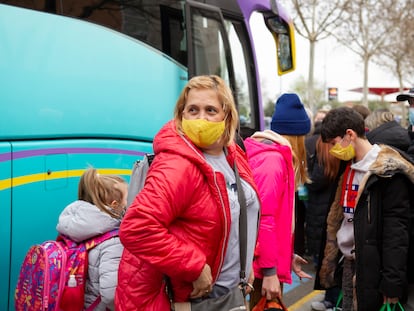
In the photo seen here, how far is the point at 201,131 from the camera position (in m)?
2.07

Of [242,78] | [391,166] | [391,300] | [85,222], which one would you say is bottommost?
[391,300]

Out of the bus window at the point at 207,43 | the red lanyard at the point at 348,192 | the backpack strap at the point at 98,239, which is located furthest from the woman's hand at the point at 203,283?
the bus window at the point at 207,43

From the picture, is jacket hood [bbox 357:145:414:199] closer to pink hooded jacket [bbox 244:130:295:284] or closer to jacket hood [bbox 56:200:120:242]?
pink hooded jacket [bbox 244:130:295:284]

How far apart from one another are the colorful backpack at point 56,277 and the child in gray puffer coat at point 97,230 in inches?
2.0

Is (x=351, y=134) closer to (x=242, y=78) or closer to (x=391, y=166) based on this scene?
(x=391, y=166)

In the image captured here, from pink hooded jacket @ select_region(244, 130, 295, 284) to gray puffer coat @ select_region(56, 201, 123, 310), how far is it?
82 centimetres

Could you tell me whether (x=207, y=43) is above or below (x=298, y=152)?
above

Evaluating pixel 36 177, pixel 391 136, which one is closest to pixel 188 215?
pixel 36 177

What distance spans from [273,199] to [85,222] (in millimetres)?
1051

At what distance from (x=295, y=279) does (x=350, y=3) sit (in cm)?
1511

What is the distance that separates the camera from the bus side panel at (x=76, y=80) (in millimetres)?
3166

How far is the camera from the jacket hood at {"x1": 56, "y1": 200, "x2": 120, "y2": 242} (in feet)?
8.61

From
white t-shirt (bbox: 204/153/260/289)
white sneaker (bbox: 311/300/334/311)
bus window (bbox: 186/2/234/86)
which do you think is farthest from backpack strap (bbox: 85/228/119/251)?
white sneaker (bbox: 311/300/334/311)

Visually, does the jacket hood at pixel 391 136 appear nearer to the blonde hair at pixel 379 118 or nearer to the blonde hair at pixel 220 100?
the blonde hair at pixel 379 118
